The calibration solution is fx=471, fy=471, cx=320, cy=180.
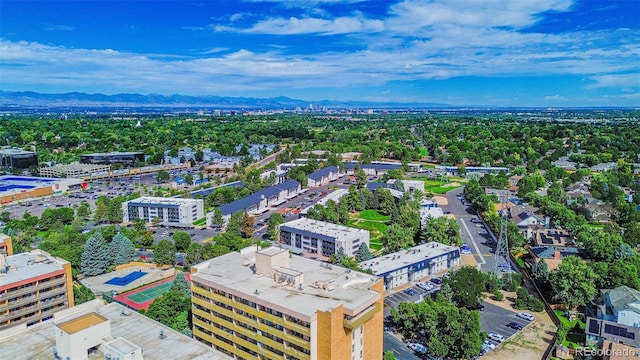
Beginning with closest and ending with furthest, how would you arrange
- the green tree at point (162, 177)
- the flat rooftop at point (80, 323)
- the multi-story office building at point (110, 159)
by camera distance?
the flat rooftop at point (80, 323) < the green tree at point (162, 177) < the multi-story office building at point (110, 159)

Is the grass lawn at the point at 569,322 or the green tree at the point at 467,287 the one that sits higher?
the green tree at the point at 467,287

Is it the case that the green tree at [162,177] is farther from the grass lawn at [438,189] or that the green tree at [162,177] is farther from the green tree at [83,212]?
the grass lawn at [438,189]

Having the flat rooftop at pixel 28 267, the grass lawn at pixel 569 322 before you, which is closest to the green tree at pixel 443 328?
the grass lawn at pixel 569 322

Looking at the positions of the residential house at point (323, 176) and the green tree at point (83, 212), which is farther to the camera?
the residential house at point (323, 176)

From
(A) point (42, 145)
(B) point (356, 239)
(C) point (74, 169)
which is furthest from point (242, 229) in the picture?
(A) point (42, 145)

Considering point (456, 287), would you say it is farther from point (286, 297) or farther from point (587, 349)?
point (286, 297)

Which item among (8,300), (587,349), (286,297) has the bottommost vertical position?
(587,349)

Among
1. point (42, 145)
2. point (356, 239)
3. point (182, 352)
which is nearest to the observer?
point (182, 352)
